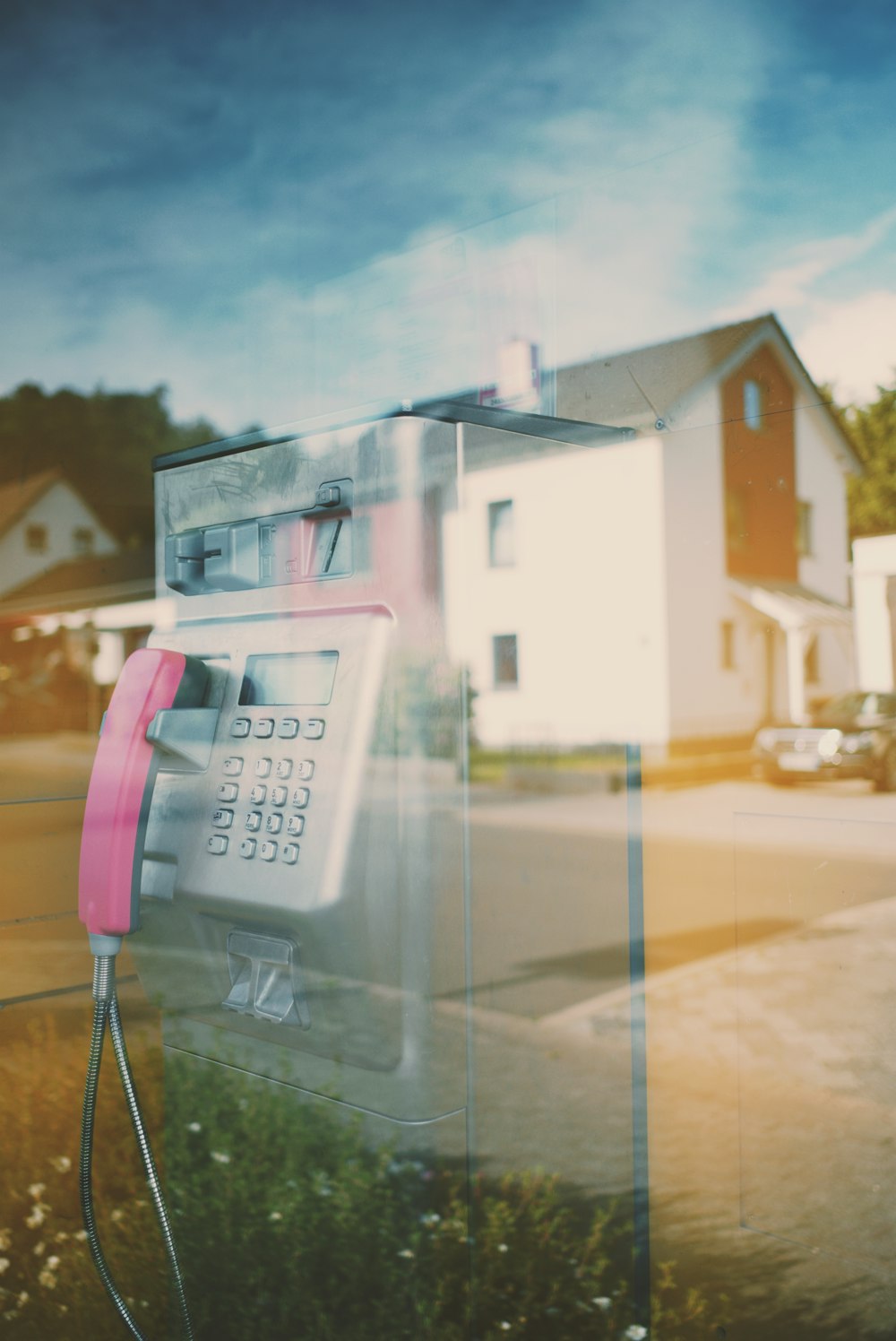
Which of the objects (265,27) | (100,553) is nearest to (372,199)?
(265,27)

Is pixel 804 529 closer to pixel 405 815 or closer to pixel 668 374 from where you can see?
pixel 668 374

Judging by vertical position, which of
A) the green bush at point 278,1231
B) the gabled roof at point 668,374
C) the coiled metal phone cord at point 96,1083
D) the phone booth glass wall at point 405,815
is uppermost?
the gabled roof at point 668,374

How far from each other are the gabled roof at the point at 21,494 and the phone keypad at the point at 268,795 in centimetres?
55

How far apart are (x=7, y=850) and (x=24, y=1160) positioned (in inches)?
31.0

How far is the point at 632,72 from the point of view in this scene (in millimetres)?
1256

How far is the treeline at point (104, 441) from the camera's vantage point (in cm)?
154

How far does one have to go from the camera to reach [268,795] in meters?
1.07

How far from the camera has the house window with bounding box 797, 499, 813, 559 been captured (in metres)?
1.08

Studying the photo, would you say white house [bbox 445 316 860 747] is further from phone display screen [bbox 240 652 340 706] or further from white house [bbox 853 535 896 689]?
phone display screen [bbox 240 652 340 706]

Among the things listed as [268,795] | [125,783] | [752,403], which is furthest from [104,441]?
[752,403]

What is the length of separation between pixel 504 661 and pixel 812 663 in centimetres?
27

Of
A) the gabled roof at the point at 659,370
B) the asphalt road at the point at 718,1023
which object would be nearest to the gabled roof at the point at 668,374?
the gabled roof at the point at 659,370

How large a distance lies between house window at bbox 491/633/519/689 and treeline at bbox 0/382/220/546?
23.6 inches

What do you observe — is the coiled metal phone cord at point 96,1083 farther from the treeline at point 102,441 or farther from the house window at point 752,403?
the house window at point 752,403
